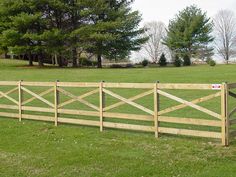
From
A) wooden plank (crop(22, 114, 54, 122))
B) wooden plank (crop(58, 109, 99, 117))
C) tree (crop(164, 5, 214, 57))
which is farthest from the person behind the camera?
tree (crop(164, 5, 214, 57))

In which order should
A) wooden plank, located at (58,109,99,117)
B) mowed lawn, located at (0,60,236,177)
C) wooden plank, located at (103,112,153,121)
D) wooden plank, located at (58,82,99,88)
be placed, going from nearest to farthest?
1. mowed lawn, located at (0,60,236,177)
2. wooden plank, located at (103,112,153,121)
3. wooden plank, located at (58,82,99,88)
4. wooden plank, located at (58,109,99,117)

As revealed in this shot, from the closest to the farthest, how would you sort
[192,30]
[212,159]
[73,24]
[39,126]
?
[212,159]
[39,126]
[73,24]
[192,30]

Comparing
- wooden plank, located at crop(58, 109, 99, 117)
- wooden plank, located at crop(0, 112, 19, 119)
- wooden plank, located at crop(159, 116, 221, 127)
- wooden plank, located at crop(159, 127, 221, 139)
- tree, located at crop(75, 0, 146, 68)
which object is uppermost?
tree, located at crop(75, 0, 146, 68)

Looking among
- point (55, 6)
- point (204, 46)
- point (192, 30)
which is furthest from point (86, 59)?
point (204, 46)

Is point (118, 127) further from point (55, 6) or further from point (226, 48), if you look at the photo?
point (226, 48)

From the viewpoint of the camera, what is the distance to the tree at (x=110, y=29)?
48906 mm

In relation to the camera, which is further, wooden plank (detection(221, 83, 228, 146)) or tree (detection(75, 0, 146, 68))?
tree (detection(75, 0, 146, 68))

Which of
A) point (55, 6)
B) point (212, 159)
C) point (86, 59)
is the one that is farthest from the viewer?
point (86, 59)

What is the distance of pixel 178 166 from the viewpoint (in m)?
7.77

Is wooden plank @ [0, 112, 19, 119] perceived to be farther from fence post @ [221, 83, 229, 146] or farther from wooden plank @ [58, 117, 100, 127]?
fence post @ [221, 83, 229, 146]

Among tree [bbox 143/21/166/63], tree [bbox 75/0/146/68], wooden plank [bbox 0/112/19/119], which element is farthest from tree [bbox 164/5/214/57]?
wooden plank [bbox 0/112/19/119]

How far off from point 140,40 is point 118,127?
4672 centimetres

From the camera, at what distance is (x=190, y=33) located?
7638 cm

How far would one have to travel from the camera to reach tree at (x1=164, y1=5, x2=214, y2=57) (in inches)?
3007
